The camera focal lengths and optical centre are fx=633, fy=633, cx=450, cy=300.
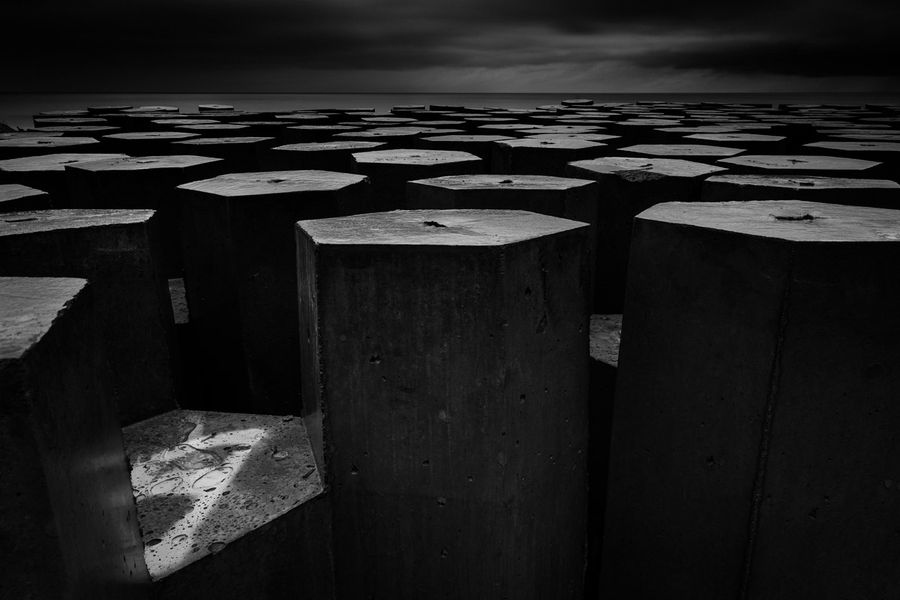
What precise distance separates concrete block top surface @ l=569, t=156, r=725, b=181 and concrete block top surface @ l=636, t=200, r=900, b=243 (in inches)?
49.9

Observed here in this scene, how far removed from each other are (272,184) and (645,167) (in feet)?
8.23

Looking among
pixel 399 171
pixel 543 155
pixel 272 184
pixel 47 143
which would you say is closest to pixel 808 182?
pixel 543 155

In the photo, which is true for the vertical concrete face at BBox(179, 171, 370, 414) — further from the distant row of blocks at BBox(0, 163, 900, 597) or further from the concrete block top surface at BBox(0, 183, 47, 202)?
the concrete block top surface at BBox(0, 183, 47, 202)

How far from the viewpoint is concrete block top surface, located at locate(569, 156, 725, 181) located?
4.13m

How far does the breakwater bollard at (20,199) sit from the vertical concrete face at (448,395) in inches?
70.3

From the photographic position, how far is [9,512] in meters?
1.17

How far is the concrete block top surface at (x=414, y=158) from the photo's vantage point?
15.8 feet

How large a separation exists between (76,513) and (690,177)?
3.81 m

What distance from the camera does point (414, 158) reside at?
5.11 metres

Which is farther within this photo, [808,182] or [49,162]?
[49,162]

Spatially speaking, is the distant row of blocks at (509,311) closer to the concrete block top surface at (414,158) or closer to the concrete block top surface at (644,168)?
the concrete block top surface at (644,168)

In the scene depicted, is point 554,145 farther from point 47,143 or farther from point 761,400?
point 47,143

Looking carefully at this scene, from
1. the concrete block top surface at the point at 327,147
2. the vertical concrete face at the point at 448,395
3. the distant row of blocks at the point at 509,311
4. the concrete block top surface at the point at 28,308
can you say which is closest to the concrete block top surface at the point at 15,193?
the distant row of blocks at the point at 509,311

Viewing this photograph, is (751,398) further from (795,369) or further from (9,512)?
(9,512)
